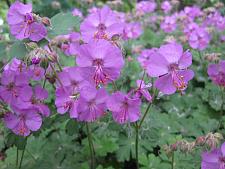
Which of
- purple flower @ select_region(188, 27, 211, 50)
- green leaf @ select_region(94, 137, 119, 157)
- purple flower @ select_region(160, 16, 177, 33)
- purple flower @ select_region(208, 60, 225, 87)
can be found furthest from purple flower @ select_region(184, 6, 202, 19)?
purple flower @ select_region(208, 60, 225, 87)

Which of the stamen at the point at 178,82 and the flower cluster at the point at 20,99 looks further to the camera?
the flower cluster at the point at 20,99

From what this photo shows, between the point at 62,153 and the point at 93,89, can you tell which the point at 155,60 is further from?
the point at 62,153

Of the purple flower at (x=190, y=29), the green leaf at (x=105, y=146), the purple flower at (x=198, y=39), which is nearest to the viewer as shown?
the green leaf at (x=105, y=146)

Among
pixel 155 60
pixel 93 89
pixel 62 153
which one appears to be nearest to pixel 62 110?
pixel 93 89

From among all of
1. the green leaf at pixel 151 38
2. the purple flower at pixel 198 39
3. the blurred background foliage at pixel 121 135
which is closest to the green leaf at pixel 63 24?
the blurred background foliage at pixel 121 135

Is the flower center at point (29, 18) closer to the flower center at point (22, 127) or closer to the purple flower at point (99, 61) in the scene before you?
the purple flower at point (99, 61)

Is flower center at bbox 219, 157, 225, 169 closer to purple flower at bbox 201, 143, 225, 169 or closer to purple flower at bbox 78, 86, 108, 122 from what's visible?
purple flower at bbox 201, 143, 225, 169
